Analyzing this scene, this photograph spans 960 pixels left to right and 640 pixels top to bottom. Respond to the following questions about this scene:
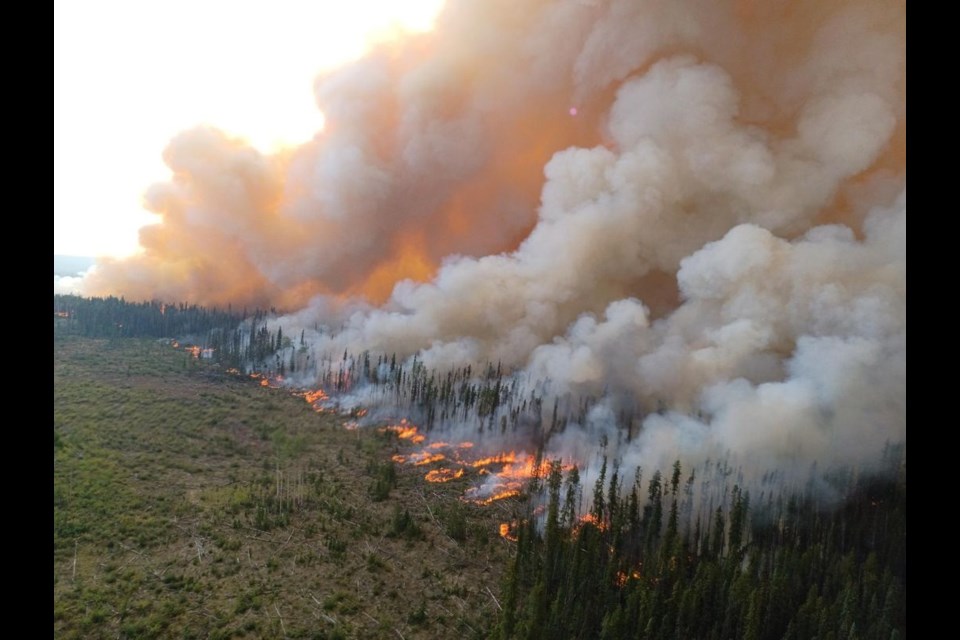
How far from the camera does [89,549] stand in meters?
16.1

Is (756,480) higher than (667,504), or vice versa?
(756,480)

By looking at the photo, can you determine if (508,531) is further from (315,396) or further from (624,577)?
(315,396)

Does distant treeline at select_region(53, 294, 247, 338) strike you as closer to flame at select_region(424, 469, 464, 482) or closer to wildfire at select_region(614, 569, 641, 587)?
flame at select_region(424, 469, 464, 482)

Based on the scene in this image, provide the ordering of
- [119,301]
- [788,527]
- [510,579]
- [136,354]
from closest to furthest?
[510,579]
[788,527]
[136,354]
[119,301]

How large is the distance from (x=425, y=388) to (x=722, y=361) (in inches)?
532

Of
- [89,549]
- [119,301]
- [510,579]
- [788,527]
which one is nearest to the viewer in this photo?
[510,579]

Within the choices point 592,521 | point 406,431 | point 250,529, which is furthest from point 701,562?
point 250,529

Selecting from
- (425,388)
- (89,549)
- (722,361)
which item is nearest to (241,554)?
(89,549)

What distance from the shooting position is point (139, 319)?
3731 cm

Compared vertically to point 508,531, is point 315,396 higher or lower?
higher

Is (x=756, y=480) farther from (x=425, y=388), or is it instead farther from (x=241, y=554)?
(x=241, y=554)

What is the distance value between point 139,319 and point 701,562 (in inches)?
1866

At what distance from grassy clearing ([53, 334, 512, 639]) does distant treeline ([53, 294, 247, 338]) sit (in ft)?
36.7

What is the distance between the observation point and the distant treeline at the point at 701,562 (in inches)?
480
